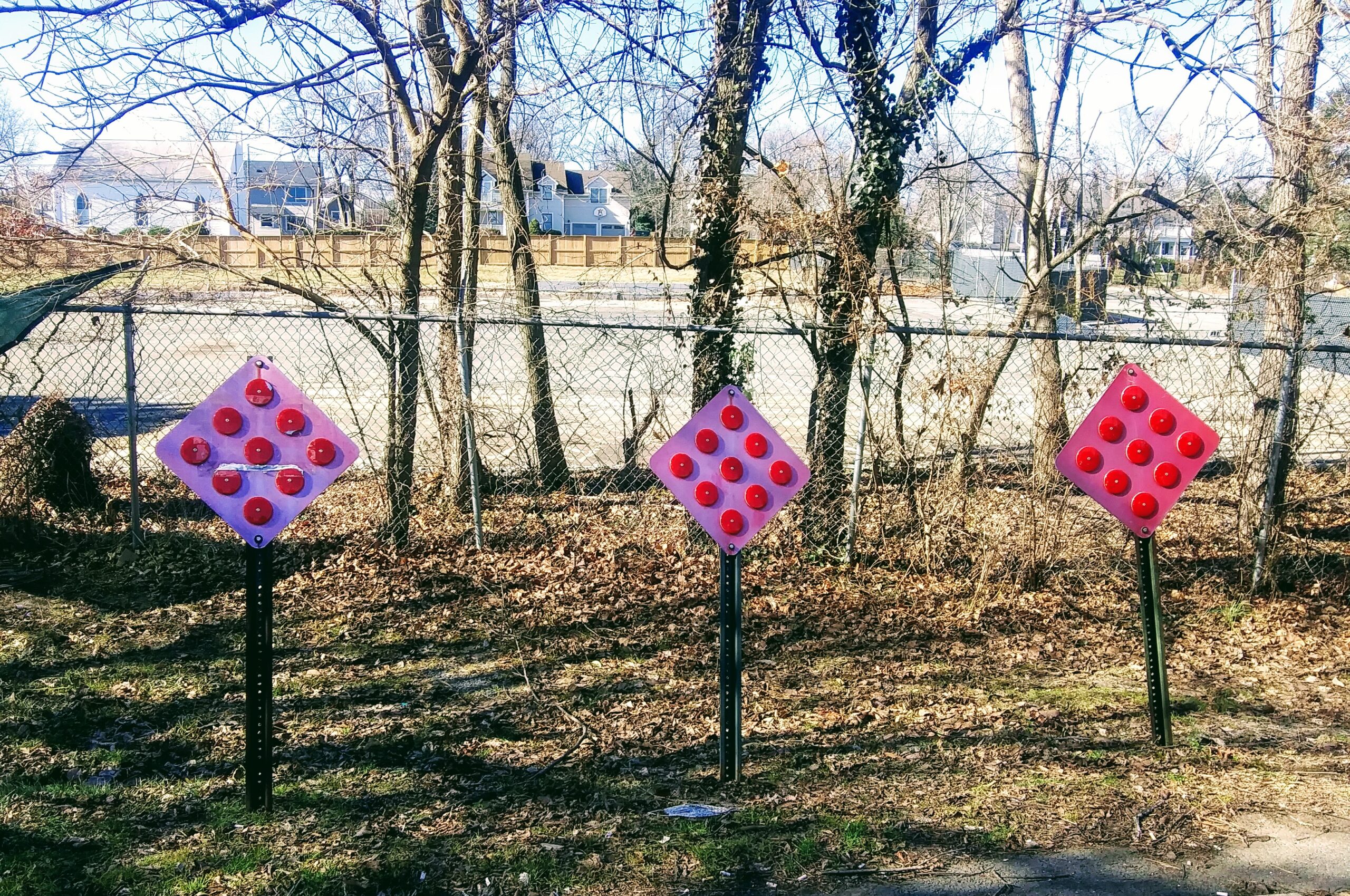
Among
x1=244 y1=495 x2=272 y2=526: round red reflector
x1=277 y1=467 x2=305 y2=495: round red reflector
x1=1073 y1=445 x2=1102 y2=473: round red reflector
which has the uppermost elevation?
x1=1073 y1=445 x2=1102 y2=473: round red reflector

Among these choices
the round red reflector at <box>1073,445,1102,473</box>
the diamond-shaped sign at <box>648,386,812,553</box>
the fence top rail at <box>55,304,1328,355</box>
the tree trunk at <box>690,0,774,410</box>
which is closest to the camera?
the diamond-shaped sign at <box>648,386,812,553</box>

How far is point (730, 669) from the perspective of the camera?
4.20m

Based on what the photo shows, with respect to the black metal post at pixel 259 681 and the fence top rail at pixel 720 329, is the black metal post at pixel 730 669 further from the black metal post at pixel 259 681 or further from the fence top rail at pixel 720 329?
the fence top rail at pixel 720 329

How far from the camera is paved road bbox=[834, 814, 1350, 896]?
3369 mm

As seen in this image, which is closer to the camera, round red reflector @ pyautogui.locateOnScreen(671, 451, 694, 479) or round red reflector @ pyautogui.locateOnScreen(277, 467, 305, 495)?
round red reflector @ pyautogui.locateOnScreen(277, 467, 305, 495)

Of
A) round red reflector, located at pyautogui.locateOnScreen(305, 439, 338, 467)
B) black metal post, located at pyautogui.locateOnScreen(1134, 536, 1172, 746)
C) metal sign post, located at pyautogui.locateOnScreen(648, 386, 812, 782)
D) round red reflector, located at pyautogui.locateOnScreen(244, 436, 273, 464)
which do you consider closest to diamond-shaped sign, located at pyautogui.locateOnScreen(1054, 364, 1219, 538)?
black metal post, located at pyautogui.locateOnScreen(1134, 536, 1172, 746)

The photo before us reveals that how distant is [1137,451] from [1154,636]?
0.81m

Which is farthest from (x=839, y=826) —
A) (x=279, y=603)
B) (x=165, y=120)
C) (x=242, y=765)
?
(x=165, y=120)

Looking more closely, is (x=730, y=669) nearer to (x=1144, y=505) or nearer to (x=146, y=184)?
(x=1144, y=505)

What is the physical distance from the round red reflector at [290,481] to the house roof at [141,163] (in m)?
3.46

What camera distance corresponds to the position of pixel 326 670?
5250 mm

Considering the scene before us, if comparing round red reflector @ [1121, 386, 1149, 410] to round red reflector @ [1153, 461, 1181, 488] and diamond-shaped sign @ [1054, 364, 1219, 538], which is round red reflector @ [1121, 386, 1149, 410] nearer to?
diamond-shaped sign @ [1054, 364, 1219, 538]

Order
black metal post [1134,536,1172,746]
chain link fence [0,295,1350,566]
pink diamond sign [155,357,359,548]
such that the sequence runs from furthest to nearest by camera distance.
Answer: chain link fence [0,295,1350,566]
black metal post [1134,536,1172,746]
pink diamond sign [155,357,359,548]

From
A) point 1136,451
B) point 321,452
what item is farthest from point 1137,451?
point 321,452
